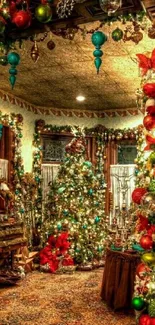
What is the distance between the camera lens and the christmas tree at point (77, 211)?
7.87 m

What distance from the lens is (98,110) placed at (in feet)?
30.9

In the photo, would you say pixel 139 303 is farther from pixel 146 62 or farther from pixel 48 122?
pixel 48 122

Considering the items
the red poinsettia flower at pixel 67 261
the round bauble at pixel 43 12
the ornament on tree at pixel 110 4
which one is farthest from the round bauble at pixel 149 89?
the red poinsettia flower at pixel 67 261

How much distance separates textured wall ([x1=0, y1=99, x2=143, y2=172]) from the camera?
859 centimetres

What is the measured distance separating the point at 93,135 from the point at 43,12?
6.90 metres

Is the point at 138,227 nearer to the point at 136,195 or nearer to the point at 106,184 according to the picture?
the point at 136,195

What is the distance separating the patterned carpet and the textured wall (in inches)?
113

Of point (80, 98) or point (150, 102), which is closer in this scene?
point (150, 102)

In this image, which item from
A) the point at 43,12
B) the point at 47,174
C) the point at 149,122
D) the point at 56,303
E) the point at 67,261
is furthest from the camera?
the point at 47,174

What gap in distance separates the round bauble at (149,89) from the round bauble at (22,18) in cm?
94

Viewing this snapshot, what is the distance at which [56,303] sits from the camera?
5.33 meters

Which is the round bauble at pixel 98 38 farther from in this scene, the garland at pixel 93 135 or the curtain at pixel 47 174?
the curtain at pixel 47 174

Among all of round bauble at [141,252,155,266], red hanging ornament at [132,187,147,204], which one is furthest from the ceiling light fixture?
round bauble at [141,252,155,266]

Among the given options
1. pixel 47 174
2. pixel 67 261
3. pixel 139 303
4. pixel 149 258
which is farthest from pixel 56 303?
pixel 47 174
